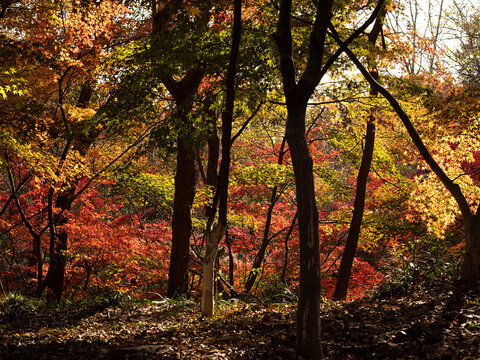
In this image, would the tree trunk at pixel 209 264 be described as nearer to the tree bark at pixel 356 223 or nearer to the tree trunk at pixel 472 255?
the tree trunk at pixel 472 255

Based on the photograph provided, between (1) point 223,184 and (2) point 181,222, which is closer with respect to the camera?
(1) point 223,184

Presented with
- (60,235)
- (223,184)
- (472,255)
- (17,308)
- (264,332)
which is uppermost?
(223,184)

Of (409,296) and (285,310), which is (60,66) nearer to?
(285,310)

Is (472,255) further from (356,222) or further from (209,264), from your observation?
(209,264)

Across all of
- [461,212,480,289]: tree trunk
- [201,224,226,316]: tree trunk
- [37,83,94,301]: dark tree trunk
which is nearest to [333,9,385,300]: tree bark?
[461,212,480,289]: tree trunk

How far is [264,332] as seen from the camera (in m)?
4.77

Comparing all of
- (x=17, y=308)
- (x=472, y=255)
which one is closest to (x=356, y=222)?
(x=472, y=255)

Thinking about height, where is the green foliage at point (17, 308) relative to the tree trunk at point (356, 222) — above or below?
below

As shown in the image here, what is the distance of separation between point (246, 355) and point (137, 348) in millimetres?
1120

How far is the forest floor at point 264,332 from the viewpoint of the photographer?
150 inches

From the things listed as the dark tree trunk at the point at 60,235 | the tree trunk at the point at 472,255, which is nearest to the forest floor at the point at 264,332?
the tree trunk at the point at 472,255

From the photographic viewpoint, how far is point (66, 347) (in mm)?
4277

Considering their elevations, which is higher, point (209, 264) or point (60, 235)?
point (209, 264)

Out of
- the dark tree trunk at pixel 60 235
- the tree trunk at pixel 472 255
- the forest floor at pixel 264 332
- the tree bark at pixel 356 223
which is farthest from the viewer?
the dark tree trunk at pixel 60 235
